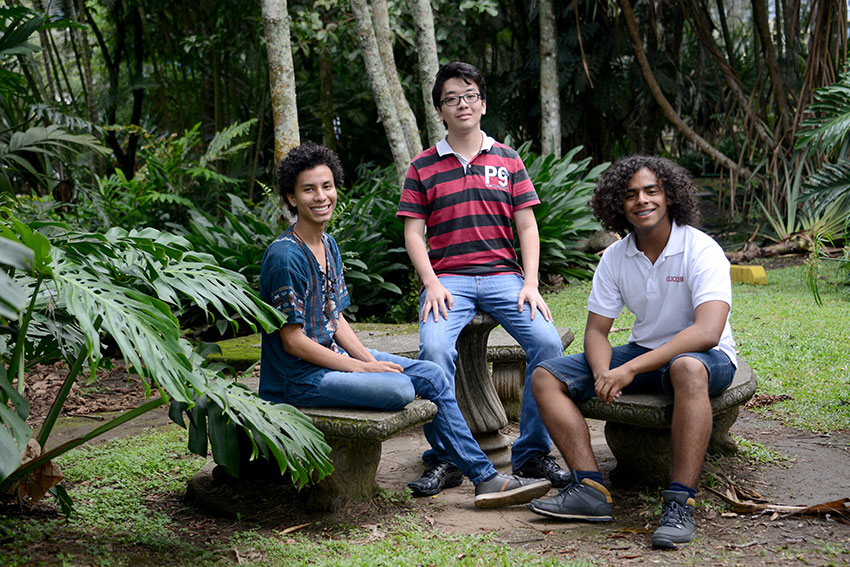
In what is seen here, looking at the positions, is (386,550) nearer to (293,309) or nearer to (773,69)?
(293,309)

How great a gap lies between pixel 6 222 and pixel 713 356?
2447mm

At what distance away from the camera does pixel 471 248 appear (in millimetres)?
3816

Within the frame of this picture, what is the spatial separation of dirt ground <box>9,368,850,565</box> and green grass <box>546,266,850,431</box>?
0.41m

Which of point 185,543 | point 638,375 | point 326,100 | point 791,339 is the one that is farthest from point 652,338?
point 326,100

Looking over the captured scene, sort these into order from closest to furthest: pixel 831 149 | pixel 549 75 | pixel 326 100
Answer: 1. pixel 831 149
2. pixel 549 75
3. pixel 326 100

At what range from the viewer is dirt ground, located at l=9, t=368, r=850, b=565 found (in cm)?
268

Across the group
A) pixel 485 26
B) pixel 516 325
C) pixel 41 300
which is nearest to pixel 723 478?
pixel 516 325

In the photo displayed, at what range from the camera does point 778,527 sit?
2.86 m

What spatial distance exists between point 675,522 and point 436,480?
1035 millimetres

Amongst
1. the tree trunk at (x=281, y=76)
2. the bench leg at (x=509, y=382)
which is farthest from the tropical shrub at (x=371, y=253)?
the bench leg at (x=509, y=382)

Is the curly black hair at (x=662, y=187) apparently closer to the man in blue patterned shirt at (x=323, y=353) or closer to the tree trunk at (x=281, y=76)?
the man in blue patterned shirt at (x=323, y=353)

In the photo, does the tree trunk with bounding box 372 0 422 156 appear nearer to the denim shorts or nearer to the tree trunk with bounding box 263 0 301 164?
the tree trunk with bounding box 263 0 301 164

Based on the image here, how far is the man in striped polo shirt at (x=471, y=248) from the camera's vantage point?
3562 millimetres

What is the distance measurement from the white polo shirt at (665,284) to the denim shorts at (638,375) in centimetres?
7
